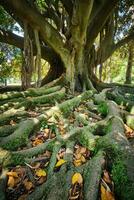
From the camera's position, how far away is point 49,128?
3830mm

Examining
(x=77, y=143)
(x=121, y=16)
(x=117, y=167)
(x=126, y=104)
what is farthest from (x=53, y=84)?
(x=121, y=16)

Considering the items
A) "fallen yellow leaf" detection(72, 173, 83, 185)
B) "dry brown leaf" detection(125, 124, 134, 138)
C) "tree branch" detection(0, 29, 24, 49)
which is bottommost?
"fallen yellow leaf" detection(72, 173, 83, 185)

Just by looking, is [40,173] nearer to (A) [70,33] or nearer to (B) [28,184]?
(B) [28,184]

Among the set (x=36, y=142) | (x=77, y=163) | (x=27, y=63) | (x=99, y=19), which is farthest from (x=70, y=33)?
(x=77, y=163)

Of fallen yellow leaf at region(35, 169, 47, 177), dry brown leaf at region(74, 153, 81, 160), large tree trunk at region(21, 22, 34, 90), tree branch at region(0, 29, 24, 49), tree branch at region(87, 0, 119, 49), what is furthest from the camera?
tree branch at region(0, 29, 24, 49)

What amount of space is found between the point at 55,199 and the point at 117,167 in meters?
0.67

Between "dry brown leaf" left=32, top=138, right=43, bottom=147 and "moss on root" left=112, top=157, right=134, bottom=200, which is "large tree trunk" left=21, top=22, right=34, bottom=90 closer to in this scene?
"dry brown leaf" left=32, top=138, right=43, bottom=147

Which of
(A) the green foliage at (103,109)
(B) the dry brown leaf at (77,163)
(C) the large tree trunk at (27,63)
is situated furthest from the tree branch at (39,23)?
(B) the dry brown leaf at (77,163)

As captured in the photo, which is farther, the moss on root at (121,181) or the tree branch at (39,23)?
the tree branch at (39,23)

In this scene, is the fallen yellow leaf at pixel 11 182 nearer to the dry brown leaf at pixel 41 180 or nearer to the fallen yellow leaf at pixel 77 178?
the dry brown leaf at pixel 41 180

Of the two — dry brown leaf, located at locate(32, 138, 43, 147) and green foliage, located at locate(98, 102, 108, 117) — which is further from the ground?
green foliage, located at locate(98, 102, 108, 117)

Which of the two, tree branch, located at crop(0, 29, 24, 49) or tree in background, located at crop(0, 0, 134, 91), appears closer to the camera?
tree in background, located at crop(0, 0, 134, 91)

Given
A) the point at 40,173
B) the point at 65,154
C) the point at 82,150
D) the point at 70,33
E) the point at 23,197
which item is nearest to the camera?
the point at 23,197

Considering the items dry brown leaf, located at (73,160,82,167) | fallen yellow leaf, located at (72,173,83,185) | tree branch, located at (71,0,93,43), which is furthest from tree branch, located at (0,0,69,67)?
fallen yellow leaf, located at (72,173,83,185)
